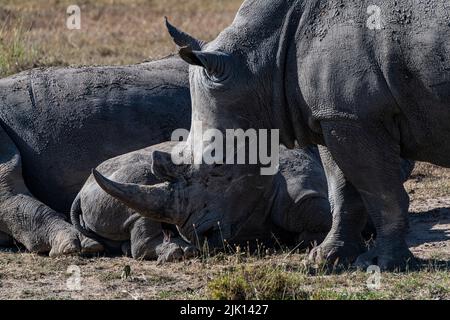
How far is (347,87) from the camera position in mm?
8406

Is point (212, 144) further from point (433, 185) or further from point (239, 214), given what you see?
point (433, 185)

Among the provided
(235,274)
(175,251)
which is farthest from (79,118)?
(235,274)

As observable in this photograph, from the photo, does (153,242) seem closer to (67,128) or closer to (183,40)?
(183,40)

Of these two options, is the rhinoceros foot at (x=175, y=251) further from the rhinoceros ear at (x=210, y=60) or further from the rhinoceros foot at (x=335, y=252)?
the rhinoceros ear at (x=210, y=60)

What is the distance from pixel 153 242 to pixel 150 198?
0.75 m

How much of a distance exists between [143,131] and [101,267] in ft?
6.01

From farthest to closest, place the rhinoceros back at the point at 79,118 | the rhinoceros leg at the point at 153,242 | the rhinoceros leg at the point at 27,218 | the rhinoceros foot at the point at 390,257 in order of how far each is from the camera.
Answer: the rhinoceros back at the point at 79,118 → the rhinoceros leg at the point at 27,218 → the rhinoceros leg at the point at 153,242 → the rhinoceros foot at the point at 390,257

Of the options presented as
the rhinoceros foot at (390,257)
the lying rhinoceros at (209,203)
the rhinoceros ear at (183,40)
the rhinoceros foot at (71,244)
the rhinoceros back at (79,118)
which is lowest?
the rhinoceros foot at (71,244)

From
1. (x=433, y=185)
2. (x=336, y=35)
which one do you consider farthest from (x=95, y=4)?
(x=336, y=35)

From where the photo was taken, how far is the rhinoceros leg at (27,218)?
1010 cm

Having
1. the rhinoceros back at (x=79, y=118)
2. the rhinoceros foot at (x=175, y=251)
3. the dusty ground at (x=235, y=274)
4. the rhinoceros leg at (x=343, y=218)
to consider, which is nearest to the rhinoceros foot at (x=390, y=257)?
the dusty ground at (x=235, y=274)

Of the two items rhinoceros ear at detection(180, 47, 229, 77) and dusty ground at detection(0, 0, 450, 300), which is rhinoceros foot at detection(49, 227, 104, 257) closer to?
dusty ground at detection(0, 0, 450, 300)

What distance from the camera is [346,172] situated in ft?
28.6

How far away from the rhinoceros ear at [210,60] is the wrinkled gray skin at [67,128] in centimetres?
233
